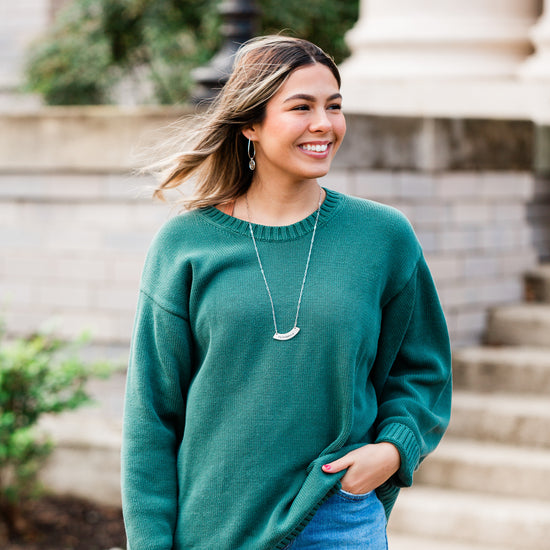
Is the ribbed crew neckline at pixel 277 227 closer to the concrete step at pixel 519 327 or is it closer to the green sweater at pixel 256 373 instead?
the green sweater at pixel 256 373

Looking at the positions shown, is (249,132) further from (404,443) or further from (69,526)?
(69,526)

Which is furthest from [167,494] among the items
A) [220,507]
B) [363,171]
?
[363,171]

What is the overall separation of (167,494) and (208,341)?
38 cm

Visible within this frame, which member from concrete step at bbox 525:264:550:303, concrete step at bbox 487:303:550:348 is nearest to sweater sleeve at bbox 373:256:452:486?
concrete step at bbox 487:303:550:348

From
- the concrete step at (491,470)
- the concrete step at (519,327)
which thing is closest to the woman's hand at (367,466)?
the concrete step at (491,470)

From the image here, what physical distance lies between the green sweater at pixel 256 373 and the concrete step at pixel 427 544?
7.78ft

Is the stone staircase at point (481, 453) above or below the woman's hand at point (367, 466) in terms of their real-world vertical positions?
below

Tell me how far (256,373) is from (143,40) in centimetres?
1272

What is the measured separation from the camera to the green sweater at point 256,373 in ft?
7.36

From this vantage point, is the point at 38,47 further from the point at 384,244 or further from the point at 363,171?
the point at 384,244

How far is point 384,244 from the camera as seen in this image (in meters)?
2.38

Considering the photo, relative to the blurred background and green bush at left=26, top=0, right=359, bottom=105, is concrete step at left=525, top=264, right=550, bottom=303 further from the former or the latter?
green bush at left=26, top=0, right=359, bottom=105

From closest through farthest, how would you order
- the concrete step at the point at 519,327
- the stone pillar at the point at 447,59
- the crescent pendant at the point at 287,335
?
1. the crescent pendant at the point at 287,335
2. the concrete step at the point at 519,327
3. the stone pillar at the point at 447,59

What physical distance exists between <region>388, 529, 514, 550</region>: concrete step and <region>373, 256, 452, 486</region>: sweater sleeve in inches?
90.6
